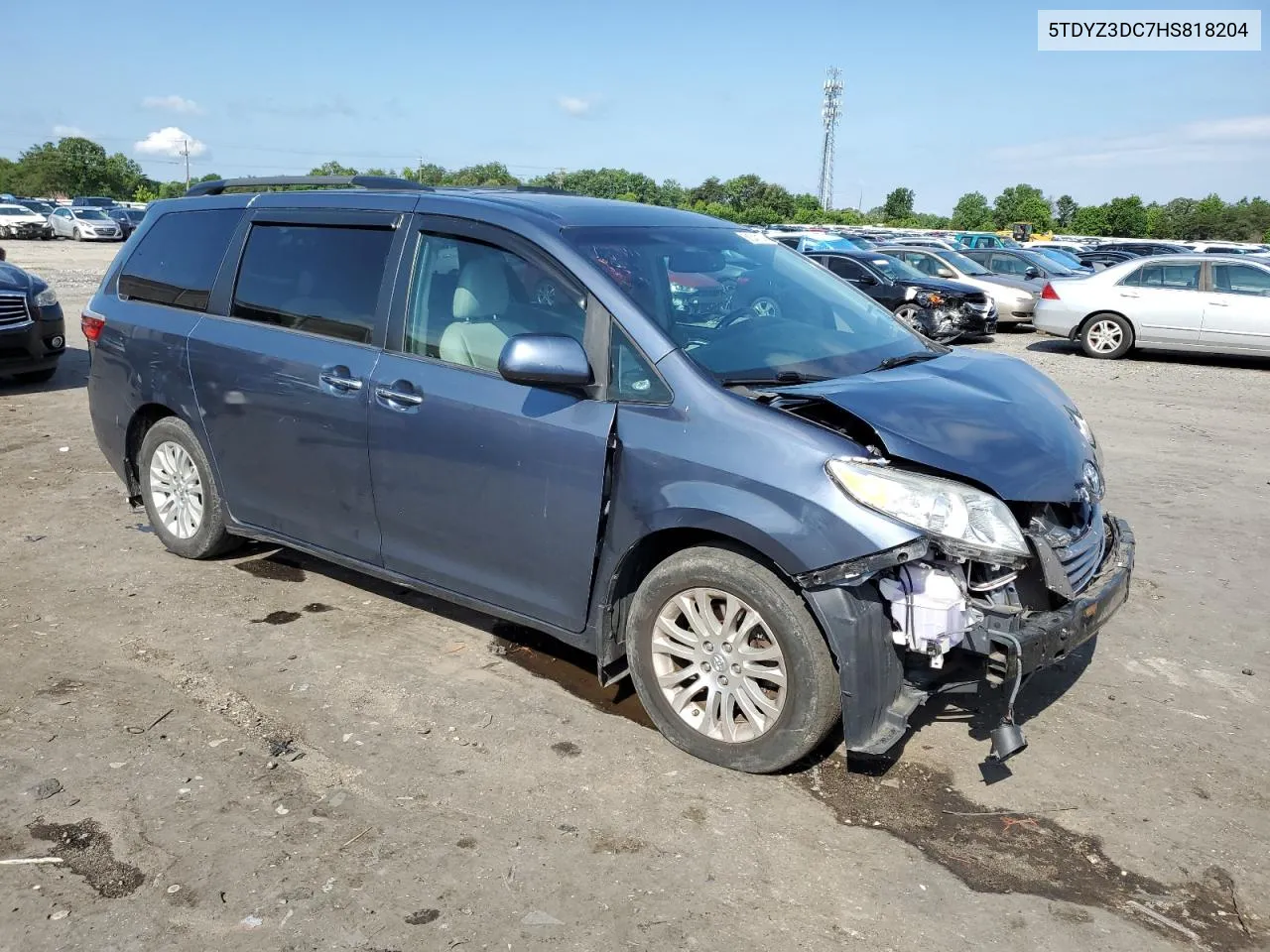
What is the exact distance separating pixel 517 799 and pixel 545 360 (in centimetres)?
149

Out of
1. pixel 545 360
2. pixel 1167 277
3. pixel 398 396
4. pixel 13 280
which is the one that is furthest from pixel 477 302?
pixel 1167 277

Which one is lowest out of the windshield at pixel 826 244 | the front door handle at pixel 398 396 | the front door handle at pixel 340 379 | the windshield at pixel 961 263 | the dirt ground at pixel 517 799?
the dirt ground at pixel 517 799

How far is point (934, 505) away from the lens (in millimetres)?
3322

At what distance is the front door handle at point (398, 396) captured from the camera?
422cm

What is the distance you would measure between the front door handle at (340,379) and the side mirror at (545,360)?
98 cm

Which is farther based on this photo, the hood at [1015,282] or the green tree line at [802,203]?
the green tree line at [802,203]

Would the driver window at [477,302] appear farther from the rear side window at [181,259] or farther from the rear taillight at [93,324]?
the rear taillight at [93,324]

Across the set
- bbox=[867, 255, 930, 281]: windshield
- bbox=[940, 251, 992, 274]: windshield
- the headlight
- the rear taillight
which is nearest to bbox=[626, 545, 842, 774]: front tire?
the headlight

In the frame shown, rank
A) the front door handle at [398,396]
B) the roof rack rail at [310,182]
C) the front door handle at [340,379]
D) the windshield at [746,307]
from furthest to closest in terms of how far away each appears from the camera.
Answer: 1. the roof rack rail at [310,182]
2. the front door handle at [340,379]
3. the front door handle at [398,396]
4. the windshield at [746,307]

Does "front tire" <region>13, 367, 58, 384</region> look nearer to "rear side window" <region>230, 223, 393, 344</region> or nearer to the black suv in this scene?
the black suv

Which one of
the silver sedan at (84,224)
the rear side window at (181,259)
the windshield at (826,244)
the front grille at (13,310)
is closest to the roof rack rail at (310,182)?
the rear side window at (181,259)

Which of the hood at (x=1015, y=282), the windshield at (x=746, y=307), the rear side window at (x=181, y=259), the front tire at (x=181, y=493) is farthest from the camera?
the hood at (x=1015, y=282)

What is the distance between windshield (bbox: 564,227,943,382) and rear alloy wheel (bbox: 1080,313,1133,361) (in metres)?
12.3

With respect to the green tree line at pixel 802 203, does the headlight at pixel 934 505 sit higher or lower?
lower
